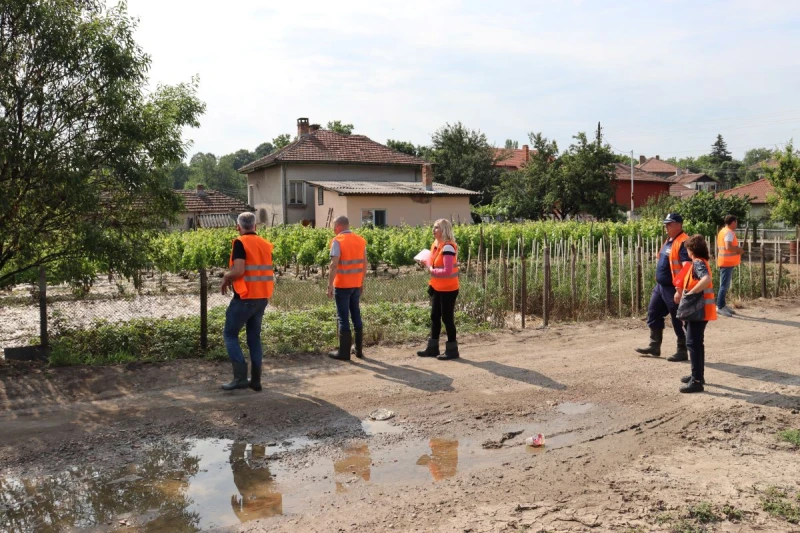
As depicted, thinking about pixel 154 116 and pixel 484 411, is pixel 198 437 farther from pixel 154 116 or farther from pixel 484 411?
pixel 154 116

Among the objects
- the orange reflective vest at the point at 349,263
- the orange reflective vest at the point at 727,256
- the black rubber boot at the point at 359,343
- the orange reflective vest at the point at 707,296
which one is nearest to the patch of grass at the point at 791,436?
the orange reflective vest at the point at 707,296

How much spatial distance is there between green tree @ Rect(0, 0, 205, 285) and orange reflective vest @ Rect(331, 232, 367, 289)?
2476mm

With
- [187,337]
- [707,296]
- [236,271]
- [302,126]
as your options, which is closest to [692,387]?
[707,296]

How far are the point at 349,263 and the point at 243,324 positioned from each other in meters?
1.70

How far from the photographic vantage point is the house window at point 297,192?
134 feet

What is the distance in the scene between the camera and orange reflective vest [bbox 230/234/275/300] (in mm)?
7074

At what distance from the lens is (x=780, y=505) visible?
4.38 metres

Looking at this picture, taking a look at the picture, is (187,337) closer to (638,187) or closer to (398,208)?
(398,208)

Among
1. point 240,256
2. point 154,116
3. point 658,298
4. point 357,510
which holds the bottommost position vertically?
point 357,510

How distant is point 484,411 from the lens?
→ 662cm

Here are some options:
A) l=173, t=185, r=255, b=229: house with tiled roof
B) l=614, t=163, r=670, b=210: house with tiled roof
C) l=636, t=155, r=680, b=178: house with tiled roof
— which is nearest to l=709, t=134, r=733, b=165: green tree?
l=636, t=155, r=680, b=178: house with tiled roof

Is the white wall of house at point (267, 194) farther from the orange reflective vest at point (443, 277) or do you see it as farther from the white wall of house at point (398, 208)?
the orange reflective vest at point (443, 277)

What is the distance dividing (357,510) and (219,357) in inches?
181

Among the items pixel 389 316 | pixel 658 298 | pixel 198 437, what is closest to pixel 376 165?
pixel 389 316
